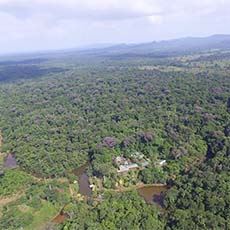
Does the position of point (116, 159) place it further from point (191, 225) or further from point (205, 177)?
point (191, 225)

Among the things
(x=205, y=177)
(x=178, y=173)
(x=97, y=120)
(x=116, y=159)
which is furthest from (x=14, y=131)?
(x=205, y=177)

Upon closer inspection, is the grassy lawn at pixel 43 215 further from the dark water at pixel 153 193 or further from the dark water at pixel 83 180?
the dark water at pixel 153 193

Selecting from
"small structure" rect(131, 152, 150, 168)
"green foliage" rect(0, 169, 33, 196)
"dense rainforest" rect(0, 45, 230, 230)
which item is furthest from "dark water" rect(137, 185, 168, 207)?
"green foliage" rect(0, 169, 33, 196)

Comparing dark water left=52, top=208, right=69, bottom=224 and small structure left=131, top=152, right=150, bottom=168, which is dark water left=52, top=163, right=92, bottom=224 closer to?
dark water left=52, top=208, right=69, bottom=224

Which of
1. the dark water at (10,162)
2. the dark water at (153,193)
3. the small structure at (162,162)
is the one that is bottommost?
the dark water at (10,162)

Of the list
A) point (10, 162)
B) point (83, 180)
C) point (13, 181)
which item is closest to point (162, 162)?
point (83, 180)

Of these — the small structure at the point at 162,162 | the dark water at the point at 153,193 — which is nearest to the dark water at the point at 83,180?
the dark water at the point at 153,193
